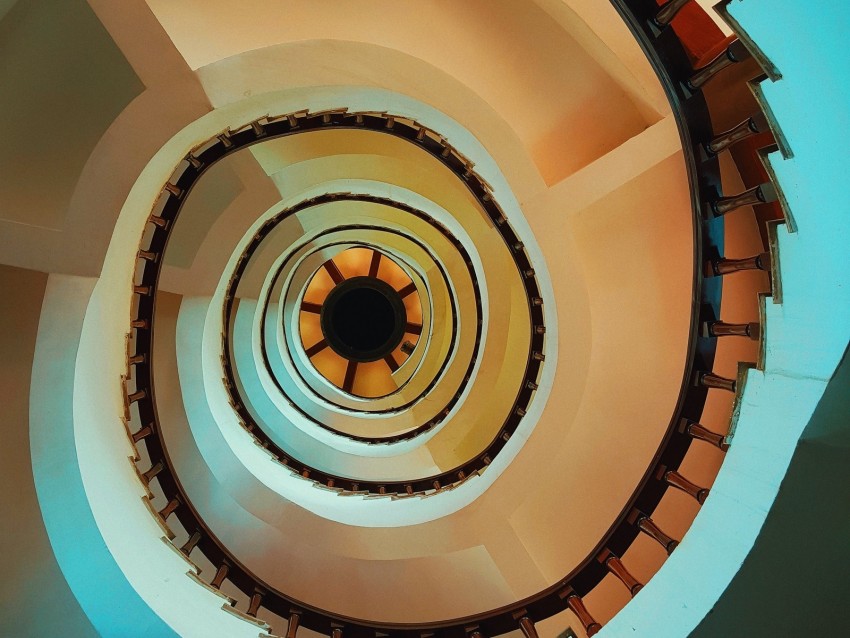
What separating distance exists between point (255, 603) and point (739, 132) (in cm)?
396

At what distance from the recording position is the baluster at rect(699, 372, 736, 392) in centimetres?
258

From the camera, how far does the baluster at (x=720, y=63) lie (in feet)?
6.70

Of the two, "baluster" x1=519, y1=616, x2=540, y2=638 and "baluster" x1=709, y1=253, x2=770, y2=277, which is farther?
"baluster" x1=519, y1=616, x2=540, y2=638

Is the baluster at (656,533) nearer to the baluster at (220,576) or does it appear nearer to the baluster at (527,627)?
the baluster at (527,627)

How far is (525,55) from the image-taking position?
3082 mm

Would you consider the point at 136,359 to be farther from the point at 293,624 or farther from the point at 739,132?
the point at 739,132

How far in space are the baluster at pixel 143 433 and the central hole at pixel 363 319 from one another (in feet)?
28.7

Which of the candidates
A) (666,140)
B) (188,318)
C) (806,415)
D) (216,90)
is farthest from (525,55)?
(188,318)

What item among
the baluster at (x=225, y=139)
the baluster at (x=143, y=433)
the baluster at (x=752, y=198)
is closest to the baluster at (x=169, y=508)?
the baluster at (x=143, y=433)

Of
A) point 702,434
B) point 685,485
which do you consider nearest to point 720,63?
point 702,434

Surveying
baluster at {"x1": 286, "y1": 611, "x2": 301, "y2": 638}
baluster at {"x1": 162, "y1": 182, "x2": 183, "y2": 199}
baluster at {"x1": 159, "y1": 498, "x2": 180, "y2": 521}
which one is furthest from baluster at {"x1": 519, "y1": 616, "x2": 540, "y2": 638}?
baluster at {"x1": 162, "y1": 182, "x2": 183, "y2": 199}

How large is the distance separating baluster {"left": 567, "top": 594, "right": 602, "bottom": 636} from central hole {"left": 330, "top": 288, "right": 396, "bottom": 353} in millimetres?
9608

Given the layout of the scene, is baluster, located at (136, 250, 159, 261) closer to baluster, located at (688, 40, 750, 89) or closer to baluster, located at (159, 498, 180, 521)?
baluster, located at (159, 498, 180, 521)

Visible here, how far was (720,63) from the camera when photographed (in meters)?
2.14
